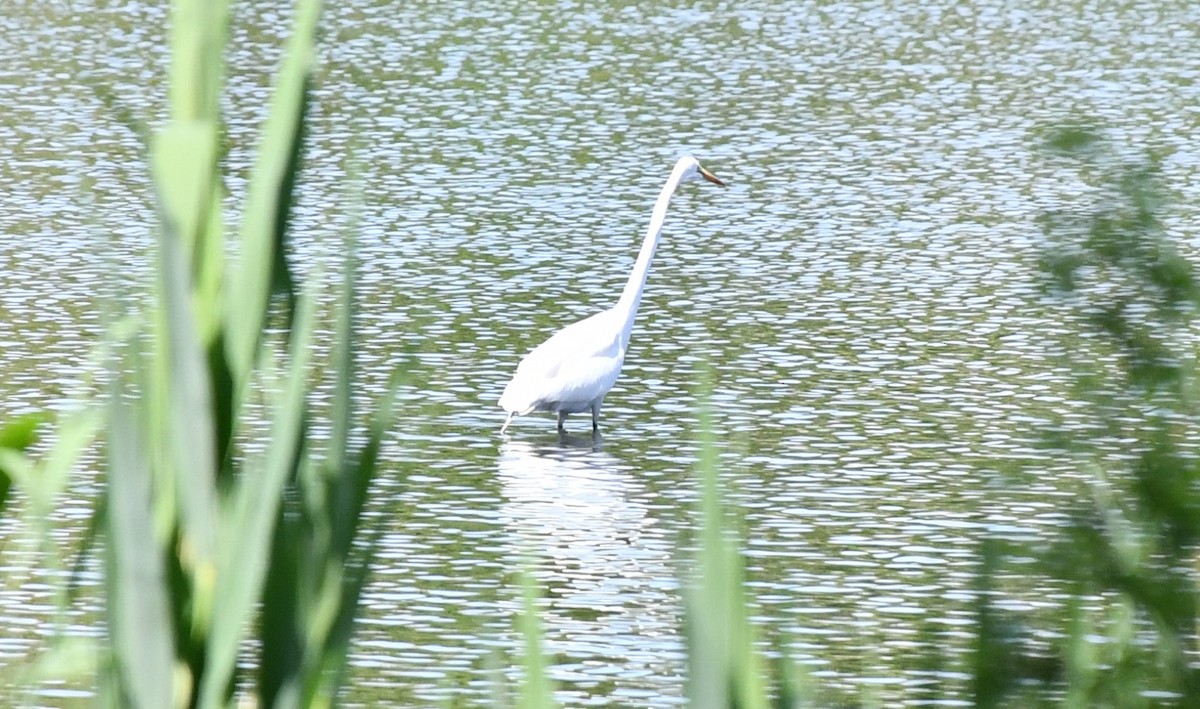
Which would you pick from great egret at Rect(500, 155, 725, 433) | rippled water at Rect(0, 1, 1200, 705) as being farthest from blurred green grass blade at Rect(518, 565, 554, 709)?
great egret at Rect(500, 155, 725, 433)

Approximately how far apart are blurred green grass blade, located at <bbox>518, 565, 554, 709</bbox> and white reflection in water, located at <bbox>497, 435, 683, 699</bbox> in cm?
447

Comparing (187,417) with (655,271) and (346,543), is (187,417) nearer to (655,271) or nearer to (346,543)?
(346,543)

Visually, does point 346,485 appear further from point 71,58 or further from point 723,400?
point 71,58

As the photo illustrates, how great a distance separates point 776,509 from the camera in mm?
8078

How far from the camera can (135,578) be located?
1382mm

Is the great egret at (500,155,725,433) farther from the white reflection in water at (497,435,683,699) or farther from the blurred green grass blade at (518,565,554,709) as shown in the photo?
the blurred green grass blade at (518,565,554,709)

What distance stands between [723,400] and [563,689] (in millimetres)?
3581

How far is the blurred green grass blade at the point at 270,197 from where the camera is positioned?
4.76 ft

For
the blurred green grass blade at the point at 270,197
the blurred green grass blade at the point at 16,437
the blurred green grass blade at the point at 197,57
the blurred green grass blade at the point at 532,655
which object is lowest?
the blurred green grass blade at the point at 532,655

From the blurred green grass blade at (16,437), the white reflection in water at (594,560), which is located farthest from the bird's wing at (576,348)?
the blurred green grass blade at (16,437)

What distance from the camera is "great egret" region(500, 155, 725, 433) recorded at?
29.6 feet

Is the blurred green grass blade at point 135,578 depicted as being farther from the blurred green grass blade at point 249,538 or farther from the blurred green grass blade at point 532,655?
the blurred green grass blade at point 532,655


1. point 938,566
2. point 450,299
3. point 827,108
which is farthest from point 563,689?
point 827,108

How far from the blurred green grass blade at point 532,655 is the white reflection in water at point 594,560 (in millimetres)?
4467
